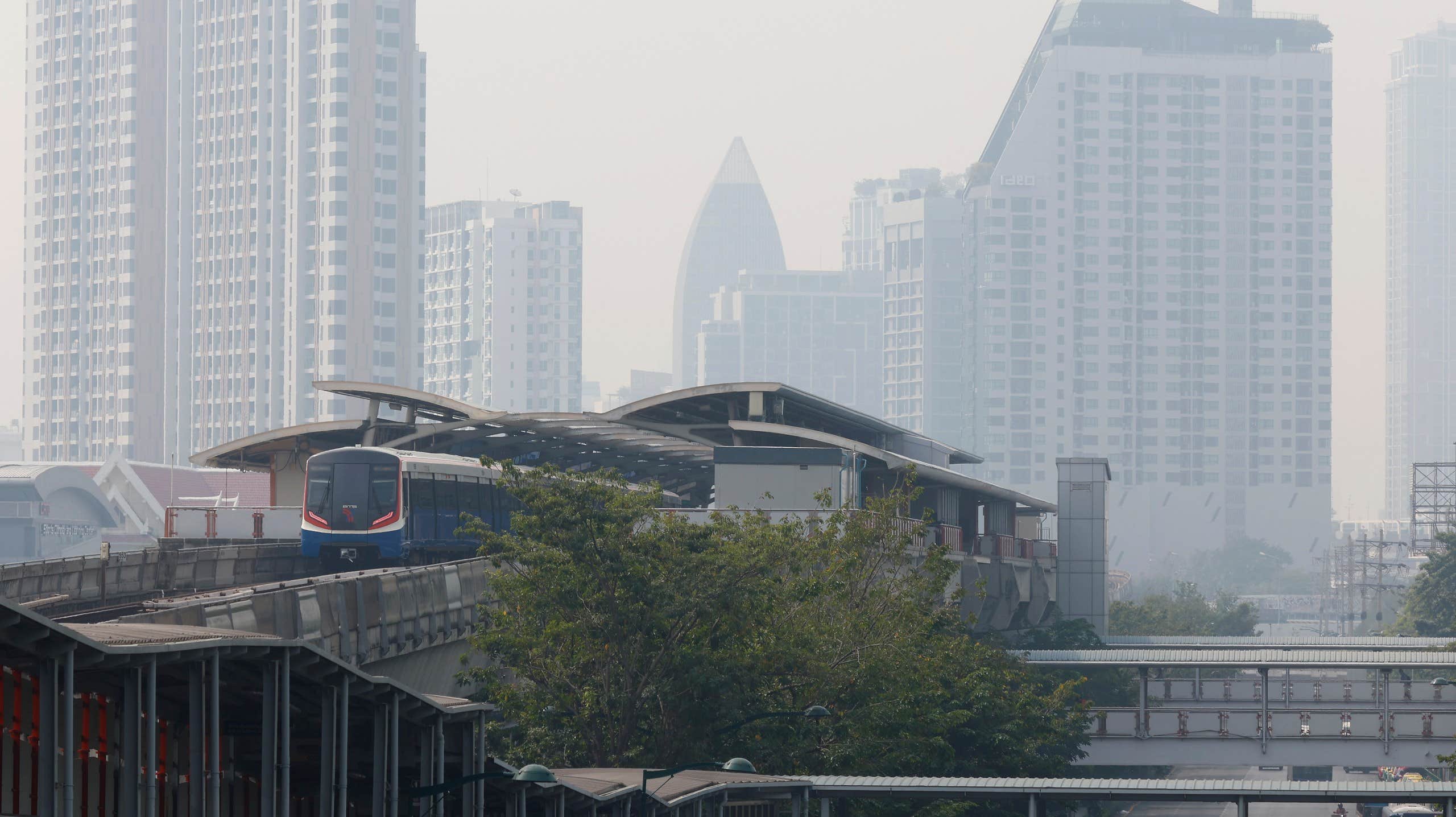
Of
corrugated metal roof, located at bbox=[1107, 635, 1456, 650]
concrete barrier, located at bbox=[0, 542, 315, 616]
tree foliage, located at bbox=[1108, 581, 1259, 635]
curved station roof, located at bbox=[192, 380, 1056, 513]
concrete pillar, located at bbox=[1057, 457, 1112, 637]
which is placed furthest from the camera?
tree foliage, located at bbox=[1108, 581, 1259, 635]

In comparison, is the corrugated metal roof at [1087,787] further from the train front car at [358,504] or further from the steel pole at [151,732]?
the train front car at [358,504]

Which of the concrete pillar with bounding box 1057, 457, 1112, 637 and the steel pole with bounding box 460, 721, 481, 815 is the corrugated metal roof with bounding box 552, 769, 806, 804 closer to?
the steel pole with bounding box 460, 721, 481, 815

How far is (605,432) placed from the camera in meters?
64.6

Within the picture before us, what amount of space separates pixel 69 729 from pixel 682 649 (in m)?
21.6

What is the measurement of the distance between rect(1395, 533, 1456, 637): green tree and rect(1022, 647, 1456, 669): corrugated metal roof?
1712 inches

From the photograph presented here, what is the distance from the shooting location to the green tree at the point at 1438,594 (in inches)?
4198

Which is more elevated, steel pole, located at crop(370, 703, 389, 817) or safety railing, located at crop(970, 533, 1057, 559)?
steel pole, located at crop(370, 703, 389, 817)

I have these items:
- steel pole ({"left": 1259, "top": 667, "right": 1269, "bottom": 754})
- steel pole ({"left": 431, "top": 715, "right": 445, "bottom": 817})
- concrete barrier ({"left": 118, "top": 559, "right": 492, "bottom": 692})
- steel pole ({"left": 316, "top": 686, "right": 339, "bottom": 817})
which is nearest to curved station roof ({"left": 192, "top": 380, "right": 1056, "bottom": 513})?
steel pole ({"left": 1259, "top": 667, "right": 1269, "bottom": 754})

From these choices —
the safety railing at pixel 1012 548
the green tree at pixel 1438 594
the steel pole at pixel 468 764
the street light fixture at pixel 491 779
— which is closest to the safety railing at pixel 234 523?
the safety railing at pixel 1012 548

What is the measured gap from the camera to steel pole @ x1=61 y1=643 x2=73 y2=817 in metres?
13.5

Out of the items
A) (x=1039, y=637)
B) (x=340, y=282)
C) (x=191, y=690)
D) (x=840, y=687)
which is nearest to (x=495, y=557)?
(x=840, y=687)

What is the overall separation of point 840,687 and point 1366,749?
25.7 metres

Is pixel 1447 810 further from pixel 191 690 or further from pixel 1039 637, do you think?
pixel 1039 637

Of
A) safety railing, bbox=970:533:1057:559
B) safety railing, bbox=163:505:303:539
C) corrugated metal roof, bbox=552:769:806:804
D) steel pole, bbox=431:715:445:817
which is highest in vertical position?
steel pole, bbox=431:715:445:817
